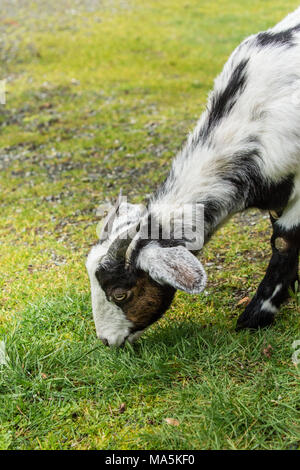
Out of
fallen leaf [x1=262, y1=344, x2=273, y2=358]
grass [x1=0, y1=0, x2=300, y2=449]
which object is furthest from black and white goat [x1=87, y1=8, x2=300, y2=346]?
fallen leaf [x1=262, y1=344, x2=273, y2=358]

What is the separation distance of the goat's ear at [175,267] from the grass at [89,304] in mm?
895

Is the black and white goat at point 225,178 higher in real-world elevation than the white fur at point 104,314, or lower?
higher

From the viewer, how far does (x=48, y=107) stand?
507 inches

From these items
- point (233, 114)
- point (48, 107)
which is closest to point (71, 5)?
point (48, 107)

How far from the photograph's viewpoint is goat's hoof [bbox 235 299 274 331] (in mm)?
4793

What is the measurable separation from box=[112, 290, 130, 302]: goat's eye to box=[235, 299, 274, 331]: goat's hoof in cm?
122

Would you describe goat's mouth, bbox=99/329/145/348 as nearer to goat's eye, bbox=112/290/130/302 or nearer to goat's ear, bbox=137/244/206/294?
goat's eye, bbox=112/290/130/302

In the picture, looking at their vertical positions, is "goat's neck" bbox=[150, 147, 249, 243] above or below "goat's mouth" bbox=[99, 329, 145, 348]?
above

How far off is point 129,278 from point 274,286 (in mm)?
1430

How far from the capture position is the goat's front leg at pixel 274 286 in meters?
4.71

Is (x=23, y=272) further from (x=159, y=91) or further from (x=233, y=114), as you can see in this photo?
(x=159, y=91)

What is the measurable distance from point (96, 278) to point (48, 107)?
9451 millimetres

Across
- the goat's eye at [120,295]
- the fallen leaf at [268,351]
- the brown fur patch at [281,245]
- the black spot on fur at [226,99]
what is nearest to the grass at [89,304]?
the fallen leaf at [268,351]

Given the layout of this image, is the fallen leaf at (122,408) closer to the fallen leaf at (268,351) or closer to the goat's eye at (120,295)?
the goat's eye at (120,295)
